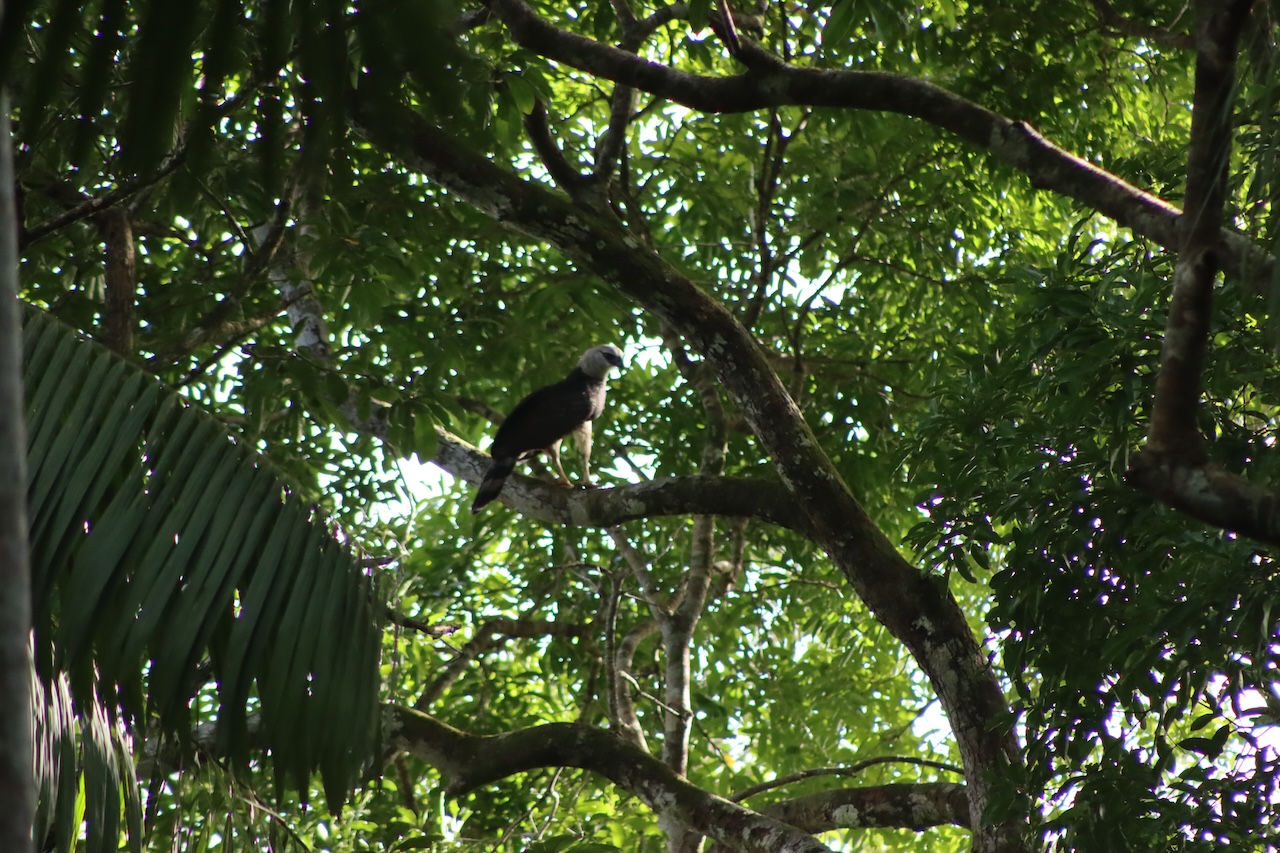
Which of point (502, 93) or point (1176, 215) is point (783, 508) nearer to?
point (502, 93)

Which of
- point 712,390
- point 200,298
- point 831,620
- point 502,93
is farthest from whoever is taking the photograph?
point 831,620

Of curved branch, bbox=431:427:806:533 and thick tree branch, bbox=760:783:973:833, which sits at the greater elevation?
curved branch, bbox=431:427:806:533

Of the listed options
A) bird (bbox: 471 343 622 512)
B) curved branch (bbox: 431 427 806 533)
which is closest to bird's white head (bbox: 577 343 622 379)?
bird (bbox: 471 343 622 512)

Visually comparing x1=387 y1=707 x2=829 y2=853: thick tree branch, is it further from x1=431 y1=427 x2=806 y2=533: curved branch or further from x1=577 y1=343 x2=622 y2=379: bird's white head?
x1=577 y1=343 x2=622 y2=379: bird's white head

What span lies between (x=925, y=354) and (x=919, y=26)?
1.57 meters

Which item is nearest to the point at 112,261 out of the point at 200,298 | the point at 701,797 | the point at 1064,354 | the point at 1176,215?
the point at 200,298

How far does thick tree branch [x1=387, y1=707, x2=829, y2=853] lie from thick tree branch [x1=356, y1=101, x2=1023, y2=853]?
877 mm

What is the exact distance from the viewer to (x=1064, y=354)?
9.96 feet

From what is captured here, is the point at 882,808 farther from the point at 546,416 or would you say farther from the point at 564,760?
the point at 546,416

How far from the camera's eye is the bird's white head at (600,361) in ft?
20.7

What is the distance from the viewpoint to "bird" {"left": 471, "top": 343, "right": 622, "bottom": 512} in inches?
205

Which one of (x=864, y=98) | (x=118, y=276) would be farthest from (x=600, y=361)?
(x=864, y=98)

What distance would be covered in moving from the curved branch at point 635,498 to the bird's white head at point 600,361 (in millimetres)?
1102

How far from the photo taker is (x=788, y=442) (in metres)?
3.96
